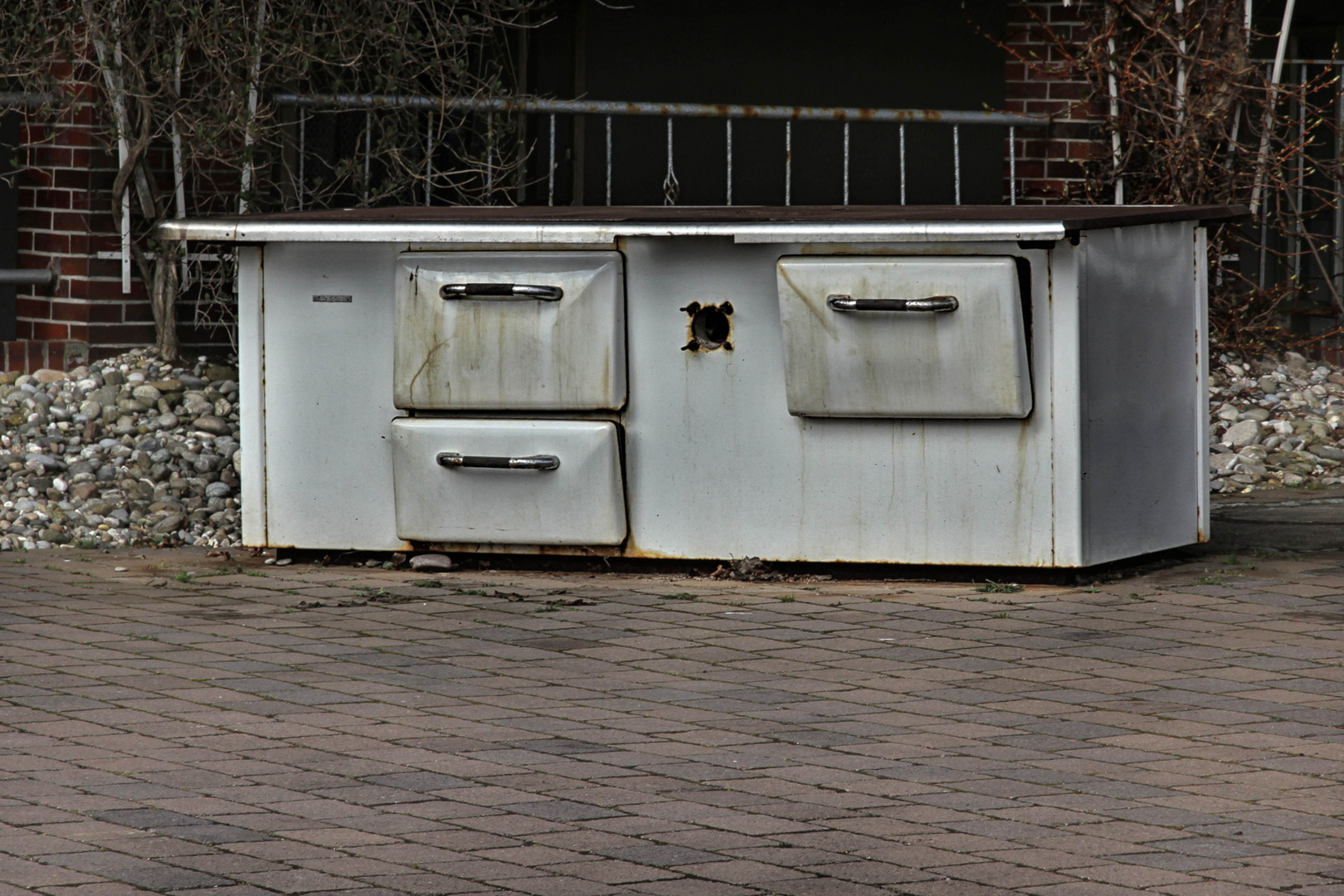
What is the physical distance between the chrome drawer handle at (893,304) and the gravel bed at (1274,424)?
301cm

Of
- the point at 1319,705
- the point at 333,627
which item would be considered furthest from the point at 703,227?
the point at 1319,705

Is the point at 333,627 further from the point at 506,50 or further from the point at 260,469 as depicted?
the point at 506,50

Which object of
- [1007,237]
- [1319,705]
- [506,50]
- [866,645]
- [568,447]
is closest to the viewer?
[1319,705]

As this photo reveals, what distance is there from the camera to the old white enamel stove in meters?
6.07

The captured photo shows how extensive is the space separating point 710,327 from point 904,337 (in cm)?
69

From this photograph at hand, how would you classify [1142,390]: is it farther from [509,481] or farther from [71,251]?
[71,251]

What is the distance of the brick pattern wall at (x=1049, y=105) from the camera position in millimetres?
10398

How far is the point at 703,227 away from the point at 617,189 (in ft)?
18.2

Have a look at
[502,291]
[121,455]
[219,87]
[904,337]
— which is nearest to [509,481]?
[502,291]

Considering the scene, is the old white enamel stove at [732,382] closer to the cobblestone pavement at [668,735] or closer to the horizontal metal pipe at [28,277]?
the cobblestone pavement at [668,735]

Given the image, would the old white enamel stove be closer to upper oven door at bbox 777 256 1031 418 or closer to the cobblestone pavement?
upper oven door at bbox 777 256 1031 418

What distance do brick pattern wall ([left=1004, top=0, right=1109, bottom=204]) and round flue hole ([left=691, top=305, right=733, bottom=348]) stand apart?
4.51 m

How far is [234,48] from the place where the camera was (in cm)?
851

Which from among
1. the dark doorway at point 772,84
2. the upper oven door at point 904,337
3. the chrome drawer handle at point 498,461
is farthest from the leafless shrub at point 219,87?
the upper oven door at point 904,337
